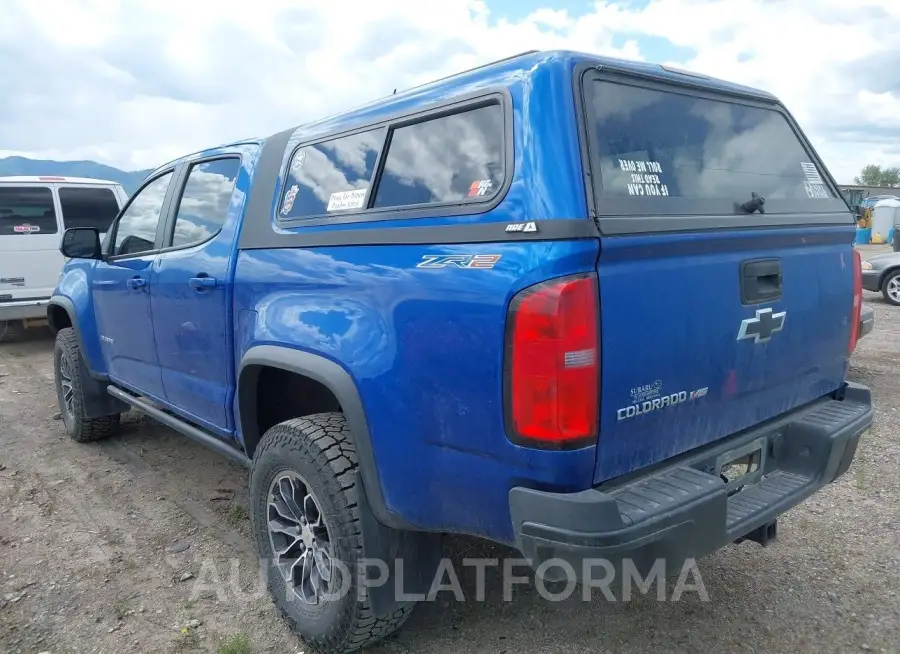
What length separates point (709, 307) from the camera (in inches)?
87.9

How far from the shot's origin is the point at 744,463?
8.68 feet

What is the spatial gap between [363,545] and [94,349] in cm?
313

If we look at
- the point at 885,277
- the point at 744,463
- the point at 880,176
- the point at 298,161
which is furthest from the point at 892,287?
the point at 880,176

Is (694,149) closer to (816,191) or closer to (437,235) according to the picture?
(816,191)

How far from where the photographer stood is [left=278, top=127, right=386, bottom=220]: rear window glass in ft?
8.63

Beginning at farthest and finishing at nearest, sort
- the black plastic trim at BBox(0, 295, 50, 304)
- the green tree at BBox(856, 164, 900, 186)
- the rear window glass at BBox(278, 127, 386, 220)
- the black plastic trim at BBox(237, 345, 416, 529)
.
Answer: the green tree at BBox(856, 164, 900, 186) → the black plastic trim at BBox(0, 295, 50, 304) → the rear window glass at BBox(278, 127, 386, 220) → the black plastic trim at BBox(237, 345, 416, 529)

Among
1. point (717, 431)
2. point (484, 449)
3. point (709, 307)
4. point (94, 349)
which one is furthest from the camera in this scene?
point (94, 349)

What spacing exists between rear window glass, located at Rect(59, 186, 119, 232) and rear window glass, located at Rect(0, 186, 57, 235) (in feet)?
0.55

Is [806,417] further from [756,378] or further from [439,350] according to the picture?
[439,350]

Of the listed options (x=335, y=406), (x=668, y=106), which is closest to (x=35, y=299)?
(x=335, y=406)

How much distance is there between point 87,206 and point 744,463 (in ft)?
31.3

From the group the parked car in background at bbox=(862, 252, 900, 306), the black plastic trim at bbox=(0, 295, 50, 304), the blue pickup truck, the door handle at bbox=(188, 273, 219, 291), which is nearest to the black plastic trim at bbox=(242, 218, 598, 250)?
the blue pickup truck

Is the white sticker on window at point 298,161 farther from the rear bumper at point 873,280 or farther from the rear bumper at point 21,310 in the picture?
the rear bumper at point 873,280

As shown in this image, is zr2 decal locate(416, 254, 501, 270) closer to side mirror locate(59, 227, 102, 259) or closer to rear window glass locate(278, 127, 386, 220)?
rear window glass locate(278, 127, 386, 220)
